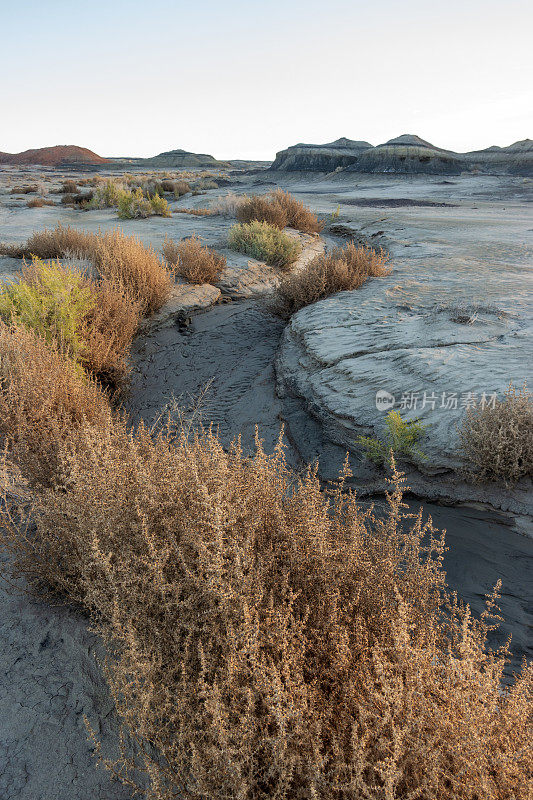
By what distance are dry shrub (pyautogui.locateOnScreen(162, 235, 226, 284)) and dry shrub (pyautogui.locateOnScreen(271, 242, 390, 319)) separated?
1249 millimetres

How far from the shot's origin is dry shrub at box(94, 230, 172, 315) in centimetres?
600

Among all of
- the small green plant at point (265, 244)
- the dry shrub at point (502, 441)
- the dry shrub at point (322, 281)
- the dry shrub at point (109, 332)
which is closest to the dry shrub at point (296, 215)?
the small green plant at point (265, 244)

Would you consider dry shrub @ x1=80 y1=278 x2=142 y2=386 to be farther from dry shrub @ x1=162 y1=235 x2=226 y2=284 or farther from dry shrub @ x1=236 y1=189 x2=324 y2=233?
dry shrub @ x1=236 y1=189 x2=324 y2=233

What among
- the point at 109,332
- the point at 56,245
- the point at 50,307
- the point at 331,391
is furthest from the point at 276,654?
the point at 56,245

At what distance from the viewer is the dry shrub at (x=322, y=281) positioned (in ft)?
21.2

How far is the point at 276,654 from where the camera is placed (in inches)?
57.1

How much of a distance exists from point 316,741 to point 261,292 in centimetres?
708

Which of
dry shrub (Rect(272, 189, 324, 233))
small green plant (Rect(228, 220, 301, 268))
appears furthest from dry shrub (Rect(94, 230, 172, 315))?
dry shrub (Rect(272, 189, 324, 233))

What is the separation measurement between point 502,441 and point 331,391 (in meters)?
1.76

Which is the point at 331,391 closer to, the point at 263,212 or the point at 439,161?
the point at 263,212

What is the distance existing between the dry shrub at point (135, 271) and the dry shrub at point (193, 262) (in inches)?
27.8

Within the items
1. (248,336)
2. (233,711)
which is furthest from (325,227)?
Result: (233,711)

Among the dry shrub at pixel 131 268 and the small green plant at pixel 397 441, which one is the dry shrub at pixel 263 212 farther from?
the small green plant at pixel 397 441

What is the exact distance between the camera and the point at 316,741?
48.1 inches
